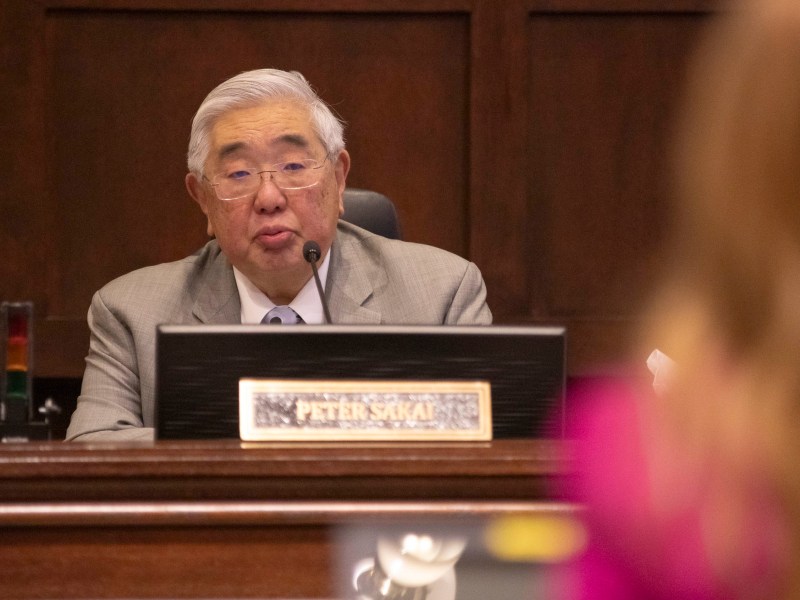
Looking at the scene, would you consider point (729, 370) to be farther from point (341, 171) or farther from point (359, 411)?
point (341, 171)

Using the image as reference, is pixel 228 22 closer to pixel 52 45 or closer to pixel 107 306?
pixel 52 45

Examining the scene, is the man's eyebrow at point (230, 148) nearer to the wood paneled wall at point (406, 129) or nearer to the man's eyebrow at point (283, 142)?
the man's eyebrow at point (283, 142)

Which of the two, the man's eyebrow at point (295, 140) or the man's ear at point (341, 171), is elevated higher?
the man's eyebrow at point (295, 140)

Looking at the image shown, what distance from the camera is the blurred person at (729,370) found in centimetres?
46

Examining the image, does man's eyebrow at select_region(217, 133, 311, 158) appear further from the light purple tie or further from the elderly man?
the light purple tie

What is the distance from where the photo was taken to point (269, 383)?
4.24ft

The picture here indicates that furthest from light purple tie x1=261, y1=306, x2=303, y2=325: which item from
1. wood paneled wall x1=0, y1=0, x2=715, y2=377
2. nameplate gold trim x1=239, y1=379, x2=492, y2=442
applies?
wood paneled wall x1=0, y1=0, x2=715, y2=377

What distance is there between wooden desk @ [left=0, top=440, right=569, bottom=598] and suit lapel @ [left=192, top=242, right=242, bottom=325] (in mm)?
1158

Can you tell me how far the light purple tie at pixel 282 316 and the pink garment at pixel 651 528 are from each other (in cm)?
170

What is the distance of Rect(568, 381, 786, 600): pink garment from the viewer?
477mm

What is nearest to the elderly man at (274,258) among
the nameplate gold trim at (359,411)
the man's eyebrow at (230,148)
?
the man's eyebrow at (230,148)

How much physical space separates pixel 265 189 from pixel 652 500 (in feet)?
5.85

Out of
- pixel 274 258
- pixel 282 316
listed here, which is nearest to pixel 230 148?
pixel 274 258

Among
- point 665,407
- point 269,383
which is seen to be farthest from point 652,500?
point 269,383
